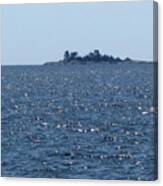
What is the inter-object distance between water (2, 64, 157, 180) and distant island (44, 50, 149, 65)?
1.1 inches

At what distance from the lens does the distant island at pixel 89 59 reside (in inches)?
146

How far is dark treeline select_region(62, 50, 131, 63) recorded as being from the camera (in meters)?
3.71

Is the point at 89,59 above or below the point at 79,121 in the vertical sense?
above

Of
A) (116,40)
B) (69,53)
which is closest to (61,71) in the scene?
(69,53)

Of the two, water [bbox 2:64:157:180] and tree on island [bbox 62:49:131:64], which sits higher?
tree on island [bbox 62:49:131:64]

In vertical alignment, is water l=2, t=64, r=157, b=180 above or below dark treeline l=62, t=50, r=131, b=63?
below

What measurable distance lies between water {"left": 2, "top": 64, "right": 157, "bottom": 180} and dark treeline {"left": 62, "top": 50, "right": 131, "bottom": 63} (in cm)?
3

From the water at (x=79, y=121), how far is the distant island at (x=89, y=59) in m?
0.03

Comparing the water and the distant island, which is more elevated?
the distant island

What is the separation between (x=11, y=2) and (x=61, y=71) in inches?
19.2

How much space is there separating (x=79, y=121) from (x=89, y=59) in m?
0.34

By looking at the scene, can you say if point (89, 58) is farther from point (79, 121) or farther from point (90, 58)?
point (79, 121)

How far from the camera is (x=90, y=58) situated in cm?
373

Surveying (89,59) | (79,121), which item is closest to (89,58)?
(89,59)
